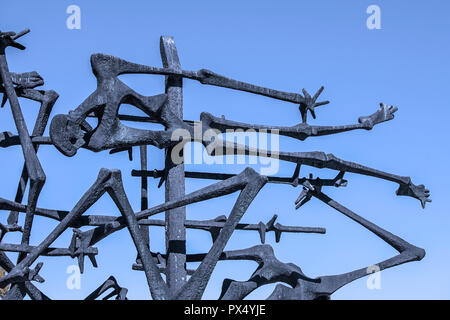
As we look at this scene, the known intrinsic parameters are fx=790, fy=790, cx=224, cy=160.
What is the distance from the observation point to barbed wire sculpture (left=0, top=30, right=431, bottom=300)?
7.79m

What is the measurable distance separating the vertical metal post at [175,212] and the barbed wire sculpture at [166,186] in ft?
0.04

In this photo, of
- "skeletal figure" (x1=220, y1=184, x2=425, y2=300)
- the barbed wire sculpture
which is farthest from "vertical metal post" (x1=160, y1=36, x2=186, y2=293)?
"skeletal figure" (x1=220, y1=184, x2=425, y2=300)

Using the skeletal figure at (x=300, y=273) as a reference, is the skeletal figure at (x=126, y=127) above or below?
above

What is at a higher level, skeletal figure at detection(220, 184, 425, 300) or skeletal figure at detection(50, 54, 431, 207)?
skeletal figure at detection(50, 54, 431, 207)

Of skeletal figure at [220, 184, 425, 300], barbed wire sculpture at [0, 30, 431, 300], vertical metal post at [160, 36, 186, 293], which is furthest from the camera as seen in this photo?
skeletal figure at [220, 184, 425, 300]

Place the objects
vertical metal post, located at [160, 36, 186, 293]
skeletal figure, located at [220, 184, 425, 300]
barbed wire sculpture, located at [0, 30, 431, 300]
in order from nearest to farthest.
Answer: barbed wire sculpture, located at [0, 30, 431, 300], vertical metal post, located at [160, 36, 186, 293], skeletal figure, located at [220, 184, 425, 300]

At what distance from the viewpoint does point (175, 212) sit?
8.66 meters

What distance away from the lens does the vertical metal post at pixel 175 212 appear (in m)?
8.38

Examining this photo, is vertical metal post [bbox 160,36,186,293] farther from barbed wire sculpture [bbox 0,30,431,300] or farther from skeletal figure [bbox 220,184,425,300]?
skeletal figure [bbox 220,184,425,300]

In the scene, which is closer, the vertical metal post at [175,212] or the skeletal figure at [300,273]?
the vertical metal post at [175,212]

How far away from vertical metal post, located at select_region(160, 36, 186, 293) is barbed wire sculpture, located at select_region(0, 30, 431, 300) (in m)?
0.01

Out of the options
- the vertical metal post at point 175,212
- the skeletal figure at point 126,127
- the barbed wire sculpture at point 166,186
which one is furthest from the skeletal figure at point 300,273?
the skeletal figure at point 126,127

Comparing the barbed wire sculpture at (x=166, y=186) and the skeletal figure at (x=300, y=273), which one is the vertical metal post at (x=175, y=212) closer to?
the barbed wire sculpture at (x=166, y=186)
